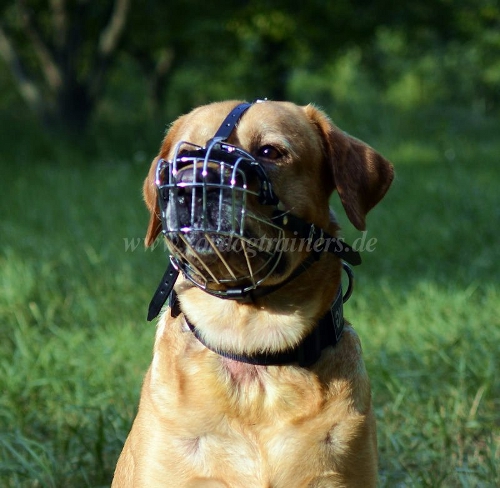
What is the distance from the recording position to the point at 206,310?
2.80 m

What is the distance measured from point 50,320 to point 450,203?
523 centimetres

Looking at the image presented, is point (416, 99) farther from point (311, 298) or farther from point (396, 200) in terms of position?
point (311, 298)

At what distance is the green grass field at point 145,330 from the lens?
3.70 metres

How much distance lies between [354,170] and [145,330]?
2753mm

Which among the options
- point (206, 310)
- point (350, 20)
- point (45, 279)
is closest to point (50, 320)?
point (45, 279)

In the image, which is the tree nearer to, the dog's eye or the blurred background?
the blurred background

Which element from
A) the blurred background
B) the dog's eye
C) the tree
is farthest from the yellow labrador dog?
the tree

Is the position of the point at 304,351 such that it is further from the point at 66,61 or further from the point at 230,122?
the point at 66,61

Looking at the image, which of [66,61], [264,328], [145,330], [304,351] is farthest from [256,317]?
[66,61]

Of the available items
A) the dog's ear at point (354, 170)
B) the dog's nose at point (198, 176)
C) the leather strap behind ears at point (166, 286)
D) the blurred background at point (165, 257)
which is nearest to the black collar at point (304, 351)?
the leather strap behind ears at point (166, 286)

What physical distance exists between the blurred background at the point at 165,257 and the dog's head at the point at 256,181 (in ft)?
4.20

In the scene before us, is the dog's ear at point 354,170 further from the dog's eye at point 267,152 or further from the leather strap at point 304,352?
the leather strap at point 304,352

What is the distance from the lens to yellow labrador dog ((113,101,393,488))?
250cm

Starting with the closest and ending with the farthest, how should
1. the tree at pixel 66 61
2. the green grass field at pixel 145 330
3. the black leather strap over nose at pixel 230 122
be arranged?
1. the black leather strap over nose at pixel 230 122
2. the green grass field at pixel 145 330
3. the tree at pixel 66 61
